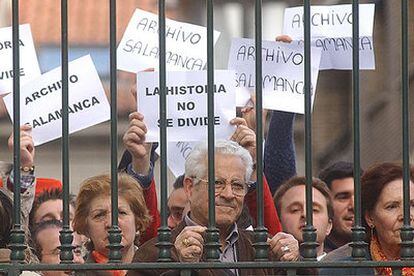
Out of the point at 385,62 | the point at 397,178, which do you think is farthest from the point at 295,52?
the point at 385,62

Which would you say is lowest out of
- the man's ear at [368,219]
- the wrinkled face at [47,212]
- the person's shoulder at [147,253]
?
the person's shoulder at [147,253]

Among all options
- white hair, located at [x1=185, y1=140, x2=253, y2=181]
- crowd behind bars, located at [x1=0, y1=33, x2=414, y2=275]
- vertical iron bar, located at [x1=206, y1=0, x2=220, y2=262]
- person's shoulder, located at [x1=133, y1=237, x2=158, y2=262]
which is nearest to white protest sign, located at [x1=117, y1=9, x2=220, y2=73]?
crowd behind bars, located at [x1=0, y1=33, x2=414, y2=275]

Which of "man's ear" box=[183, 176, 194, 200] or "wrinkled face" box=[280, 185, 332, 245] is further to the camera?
"wrinkled face" box=[280, 185, 332, 245]

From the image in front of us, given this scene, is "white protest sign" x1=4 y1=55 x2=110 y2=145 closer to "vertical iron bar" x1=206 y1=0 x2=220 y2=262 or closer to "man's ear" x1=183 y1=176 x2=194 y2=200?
"man's ear" x1=183 y1=176 x2=194 y2=200

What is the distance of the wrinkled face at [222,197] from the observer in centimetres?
499

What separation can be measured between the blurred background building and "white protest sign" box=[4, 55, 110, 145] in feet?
5.12

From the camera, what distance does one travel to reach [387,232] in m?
5.20

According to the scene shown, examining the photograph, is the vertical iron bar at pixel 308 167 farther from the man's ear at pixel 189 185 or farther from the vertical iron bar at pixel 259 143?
the man's ear at pixel 189 185

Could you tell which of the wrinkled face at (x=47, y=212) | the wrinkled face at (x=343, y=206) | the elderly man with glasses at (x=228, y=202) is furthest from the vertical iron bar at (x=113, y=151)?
the wrinkled face at (x=343, y=206)

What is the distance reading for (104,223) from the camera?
17.3 ft

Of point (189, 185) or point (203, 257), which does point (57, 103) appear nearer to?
point (189, 185)

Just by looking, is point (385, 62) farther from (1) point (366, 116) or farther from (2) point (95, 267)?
(2) point (95, 267)

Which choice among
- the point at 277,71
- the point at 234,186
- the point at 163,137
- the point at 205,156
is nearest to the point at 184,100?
the point at 205,156

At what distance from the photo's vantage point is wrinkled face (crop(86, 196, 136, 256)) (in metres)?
5.25
